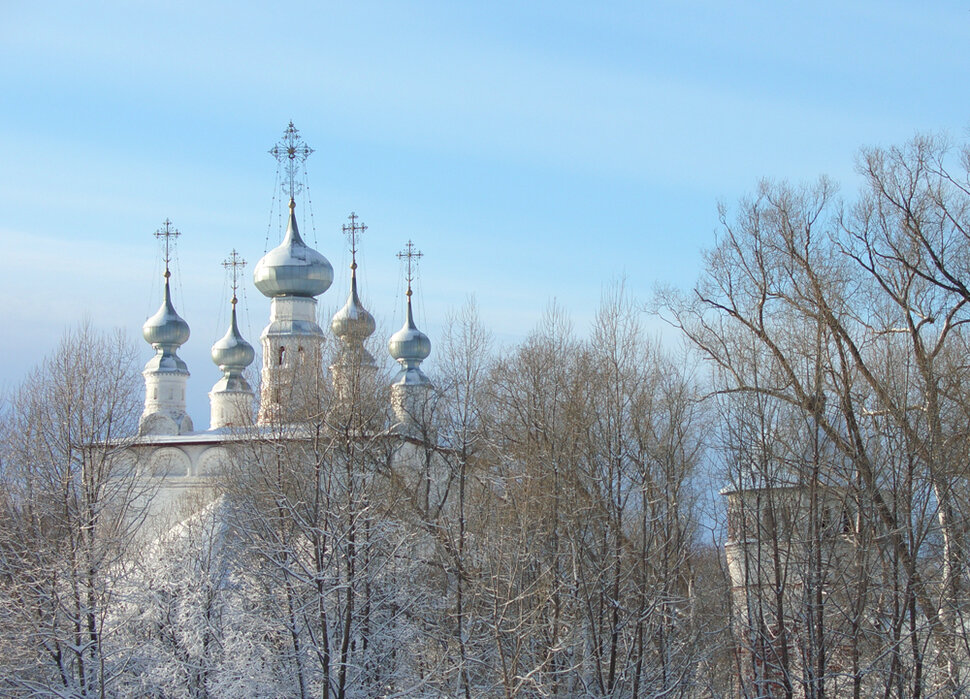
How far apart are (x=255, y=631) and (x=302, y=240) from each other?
720 inches

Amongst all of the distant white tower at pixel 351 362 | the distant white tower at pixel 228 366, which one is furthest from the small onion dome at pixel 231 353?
the distant white tower at pixel 351 362

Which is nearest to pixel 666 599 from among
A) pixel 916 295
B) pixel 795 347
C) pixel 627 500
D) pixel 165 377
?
pixel 627 500

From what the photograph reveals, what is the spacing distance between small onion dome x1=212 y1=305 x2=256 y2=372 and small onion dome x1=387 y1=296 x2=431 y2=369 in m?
4.40

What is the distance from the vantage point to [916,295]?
16.3m

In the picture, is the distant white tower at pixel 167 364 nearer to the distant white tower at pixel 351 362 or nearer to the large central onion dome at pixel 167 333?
the large central onion dome at pixel 167 333

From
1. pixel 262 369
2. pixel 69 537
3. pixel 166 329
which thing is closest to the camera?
pixel 69 537

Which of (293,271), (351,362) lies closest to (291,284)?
(293,271)

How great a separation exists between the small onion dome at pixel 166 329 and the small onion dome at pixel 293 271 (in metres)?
4.65

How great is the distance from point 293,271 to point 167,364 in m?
6.12

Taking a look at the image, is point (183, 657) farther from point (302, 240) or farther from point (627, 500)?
point (302, 240)

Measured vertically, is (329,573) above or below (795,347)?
below

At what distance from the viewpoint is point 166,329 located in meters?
36.8

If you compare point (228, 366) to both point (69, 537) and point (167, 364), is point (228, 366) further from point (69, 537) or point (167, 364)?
point (69, 537)

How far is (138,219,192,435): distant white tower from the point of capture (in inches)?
1435
